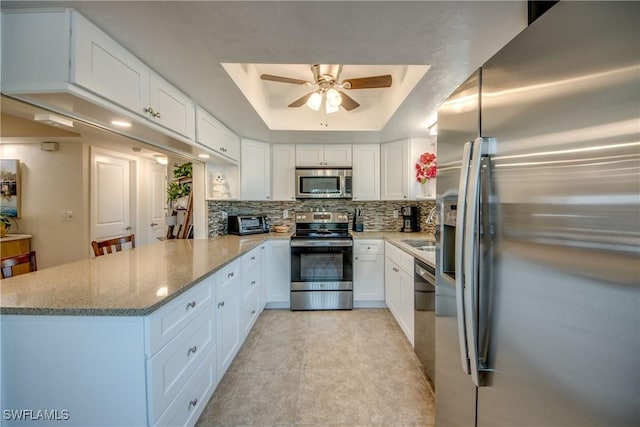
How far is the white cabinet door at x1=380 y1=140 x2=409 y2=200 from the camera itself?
3.42 m

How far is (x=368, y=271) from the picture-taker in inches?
132

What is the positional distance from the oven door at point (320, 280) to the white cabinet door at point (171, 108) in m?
1.74

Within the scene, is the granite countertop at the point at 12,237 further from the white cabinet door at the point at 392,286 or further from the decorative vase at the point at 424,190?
the decorative vase at the point at 424,190

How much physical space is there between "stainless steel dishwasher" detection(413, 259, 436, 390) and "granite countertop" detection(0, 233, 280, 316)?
57.8 inches

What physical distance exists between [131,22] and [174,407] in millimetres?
1847

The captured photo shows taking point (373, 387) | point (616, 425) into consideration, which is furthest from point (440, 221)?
point (373, 387)

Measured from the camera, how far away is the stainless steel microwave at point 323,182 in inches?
139

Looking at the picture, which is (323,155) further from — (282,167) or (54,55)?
(54,55)

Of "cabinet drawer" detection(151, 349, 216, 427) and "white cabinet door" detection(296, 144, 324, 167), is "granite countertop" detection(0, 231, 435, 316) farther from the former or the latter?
"white cabinet door" detection(296, 144, 324, 167)

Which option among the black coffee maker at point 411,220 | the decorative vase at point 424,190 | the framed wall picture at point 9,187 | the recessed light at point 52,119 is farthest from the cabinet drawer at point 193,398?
the framed wall picture at point 9,187

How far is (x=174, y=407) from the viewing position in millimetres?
1292

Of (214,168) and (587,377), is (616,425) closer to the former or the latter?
(587,377)

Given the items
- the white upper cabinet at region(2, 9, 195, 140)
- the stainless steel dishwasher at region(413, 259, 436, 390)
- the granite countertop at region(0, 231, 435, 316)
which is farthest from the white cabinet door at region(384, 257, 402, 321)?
the white upper cabinet at region(2, 9, 195, 140)

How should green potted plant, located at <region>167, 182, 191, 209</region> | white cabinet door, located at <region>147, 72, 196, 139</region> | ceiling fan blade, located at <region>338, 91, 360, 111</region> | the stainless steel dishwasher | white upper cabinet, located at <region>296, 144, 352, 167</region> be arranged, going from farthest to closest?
green potted plant, located at <region>167, 182, 191, 209</region> → white upper cabinet, located at <region>296, 144, 352, 167</region> → ceiling fan blade, located at <region>338, 91, 360, 111</region> → the stainless steel dishwasher → white cabinet door, located at <region>147, 72, 196, 139</region>
